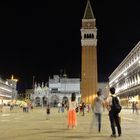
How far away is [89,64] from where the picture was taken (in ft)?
370

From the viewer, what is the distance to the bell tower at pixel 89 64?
10956 cm

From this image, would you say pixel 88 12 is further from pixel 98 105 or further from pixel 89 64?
pixel 98 105

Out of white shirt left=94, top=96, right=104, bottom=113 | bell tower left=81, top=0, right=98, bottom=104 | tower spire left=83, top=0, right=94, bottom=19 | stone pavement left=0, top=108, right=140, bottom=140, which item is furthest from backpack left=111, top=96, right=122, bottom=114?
tower spire left=83, top=0, right=94, bottom=19

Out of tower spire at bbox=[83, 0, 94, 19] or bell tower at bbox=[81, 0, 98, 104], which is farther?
tower spire at bbox=[83, 0, 94, 19]

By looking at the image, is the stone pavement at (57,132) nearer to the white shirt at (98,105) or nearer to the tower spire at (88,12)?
the white shirt at (98,105)

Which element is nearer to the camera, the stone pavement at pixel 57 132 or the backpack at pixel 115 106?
the stone pavement at pixel 57 132

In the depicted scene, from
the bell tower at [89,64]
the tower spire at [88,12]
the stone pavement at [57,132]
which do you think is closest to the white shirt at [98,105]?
the stone pavement at [57,132]

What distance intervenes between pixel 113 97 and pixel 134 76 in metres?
91.2

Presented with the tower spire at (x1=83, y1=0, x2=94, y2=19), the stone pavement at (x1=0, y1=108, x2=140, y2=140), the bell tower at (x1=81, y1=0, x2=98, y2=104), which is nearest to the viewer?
the stone pavement at (x1=0, y1=108, x2=140, y2=140)

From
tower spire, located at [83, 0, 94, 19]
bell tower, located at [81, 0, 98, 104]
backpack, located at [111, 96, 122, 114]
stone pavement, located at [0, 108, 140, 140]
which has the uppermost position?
tower spire, located at [83, 0, 94, 19]

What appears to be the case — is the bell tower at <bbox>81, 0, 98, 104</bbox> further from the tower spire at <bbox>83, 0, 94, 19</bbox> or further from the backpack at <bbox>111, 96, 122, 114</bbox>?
the backpack at <bbox>111, 96, 122, 114</bbox>

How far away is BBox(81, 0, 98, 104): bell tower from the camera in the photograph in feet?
359

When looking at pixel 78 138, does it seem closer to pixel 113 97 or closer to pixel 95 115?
pixel 113 97

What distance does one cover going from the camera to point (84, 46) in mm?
117688
